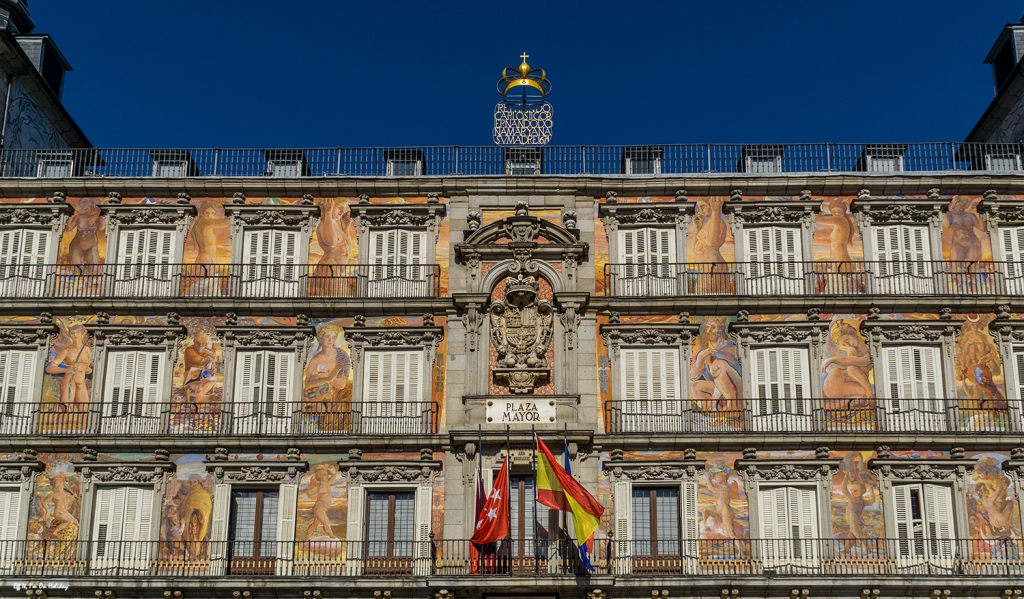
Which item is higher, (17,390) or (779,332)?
A: (779,332)

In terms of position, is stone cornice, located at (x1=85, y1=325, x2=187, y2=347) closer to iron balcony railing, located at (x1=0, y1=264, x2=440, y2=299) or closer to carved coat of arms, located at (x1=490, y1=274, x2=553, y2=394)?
iron balcony railing, located at (x1=0, y1=264, x2=440, y2=299)

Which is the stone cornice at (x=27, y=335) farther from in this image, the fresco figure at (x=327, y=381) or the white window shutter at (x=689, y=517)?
the white window shutter at (x=689, y=517)

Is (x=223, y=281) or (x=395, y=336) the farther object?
(x=223, y=281)

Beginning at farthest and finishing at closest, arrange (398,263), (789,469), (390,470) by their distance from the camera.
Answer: (398,263) < (390,470) < (789,469)

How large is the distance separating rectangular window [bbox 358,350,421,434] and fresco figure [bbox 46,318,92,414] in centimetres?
750

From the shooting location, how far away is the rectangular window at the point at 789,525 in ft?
117

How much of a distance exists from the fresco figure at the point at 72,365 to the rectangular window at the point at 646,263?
564 inches

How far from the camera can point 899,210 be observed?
38.8 m

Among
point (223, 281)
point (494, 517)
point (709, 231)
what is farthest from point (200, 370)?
point (709, 231)

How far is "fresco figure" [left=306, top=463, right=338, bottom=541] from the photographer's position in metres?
36.3

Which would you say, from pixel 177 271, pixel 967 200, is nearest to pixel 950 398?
pixel 967 200

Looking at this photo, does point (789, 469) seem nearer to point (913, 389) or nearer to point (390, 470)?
point (913, 389)

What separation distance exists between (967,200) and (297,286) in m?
18.6

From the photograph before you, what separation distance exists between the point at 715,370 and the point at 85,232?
58.4 feet
